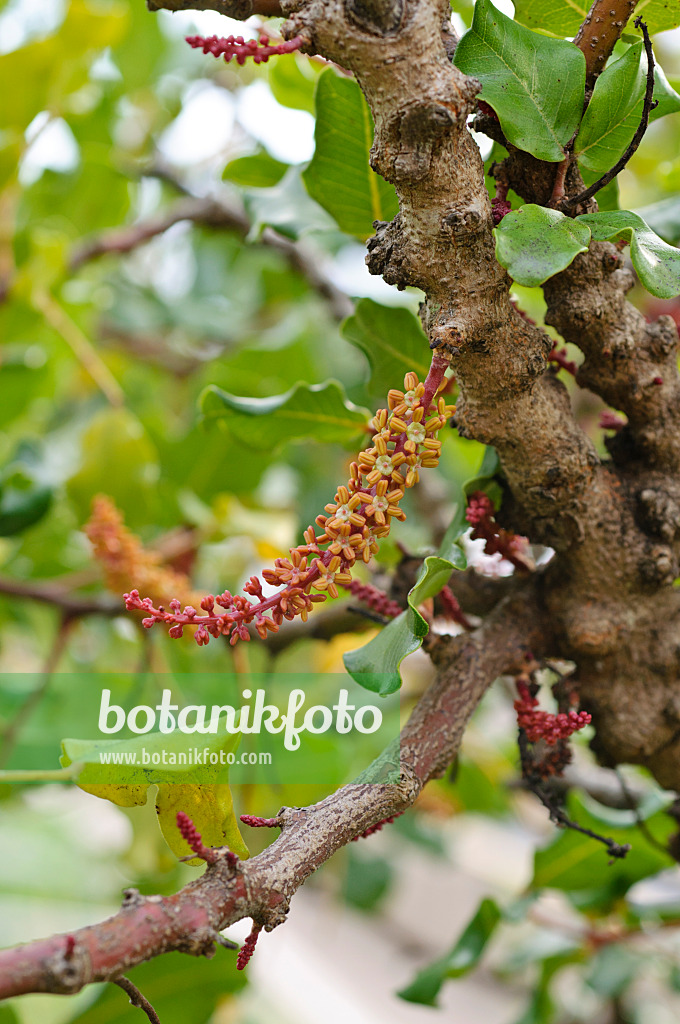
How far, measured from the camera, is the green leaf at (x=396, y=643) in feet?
1.17

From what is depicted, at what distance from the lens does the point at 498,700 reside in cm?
154

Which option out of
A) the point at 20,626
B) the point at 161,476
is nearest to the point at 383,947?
the point at 20,626

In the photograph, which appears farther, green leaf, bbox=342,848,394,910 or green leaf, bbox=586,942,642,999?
green leaf, bbox=342,848,394,910

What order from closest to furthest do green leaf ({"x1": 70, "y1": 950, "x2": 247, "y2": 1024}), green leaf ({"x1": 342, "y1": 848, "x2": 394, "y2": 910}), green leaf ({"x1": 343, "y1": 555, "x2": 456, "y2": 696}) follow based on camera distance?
green leaf ({"x1": 343, "y1": 555, "x2": 456, "y2": 696}) → green leaf ({"x1": 70, "y1": 950, "x2": 247, "y2": 1024}) → green leaf ({"x1": 342, "y1": 848, "x2": 394, "y2": 910})

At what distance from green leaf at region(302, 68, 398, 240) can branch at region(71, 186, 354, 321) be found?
52cm

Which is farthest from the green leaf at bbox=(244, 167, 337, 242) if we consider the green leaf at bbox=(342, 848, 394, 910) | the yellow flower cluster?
the green leaf at bbox=(342, 848, 394, 910)

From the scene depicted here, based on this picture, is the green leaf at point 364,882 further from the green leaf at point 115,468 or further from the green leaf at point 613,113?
the green leaf at point 613,113

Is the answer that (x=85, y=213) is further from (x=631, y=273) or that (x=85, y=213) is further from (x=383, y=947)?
(x=383, y=947)

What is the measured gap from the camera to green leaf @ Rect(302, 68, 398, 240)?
448 mm

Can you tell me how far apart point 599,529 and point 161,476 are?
620 millimetres

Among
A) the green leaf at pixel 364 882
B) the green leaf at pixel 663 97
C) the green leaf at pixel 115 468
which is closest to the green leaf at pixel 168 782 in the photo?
the green leaf at pixel 663 97

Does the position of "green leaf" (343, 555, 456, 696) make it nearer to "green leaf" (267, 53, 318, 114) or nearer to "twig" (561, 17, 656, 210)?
"twig" (561, 17, 656, 210)

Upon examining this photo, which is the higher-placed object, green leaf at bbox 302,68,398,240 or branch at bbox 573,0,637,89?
branch at bbox 573,0,637,89

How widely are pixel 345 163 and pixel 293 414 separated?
162mm
